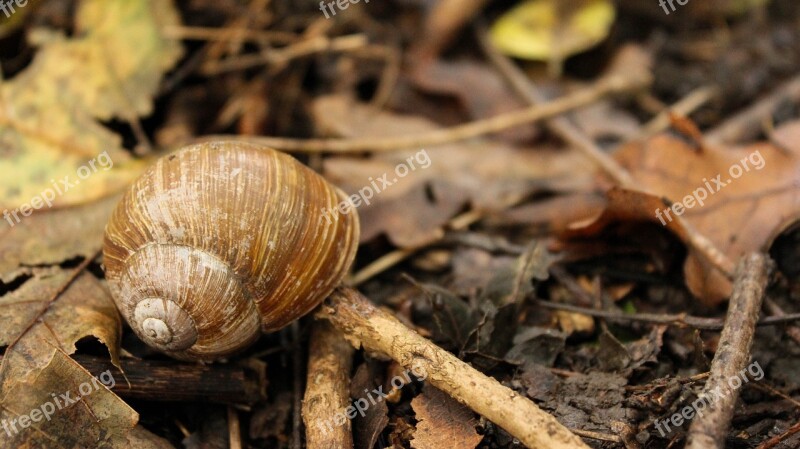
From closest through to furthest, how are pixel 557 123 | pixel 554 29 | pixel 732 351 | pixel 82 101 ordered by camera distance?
pixel 732 351 < pixel 82 101 < pixel 557 123 < pixel 554 29

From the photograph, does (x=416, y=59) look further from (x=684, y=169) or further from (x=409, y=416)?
(x=409, y=416)

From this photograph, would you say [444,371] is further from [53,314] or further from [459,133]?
[459,133]

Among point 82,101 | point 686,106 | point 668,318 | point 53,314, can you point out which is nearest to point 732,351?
point 668,318

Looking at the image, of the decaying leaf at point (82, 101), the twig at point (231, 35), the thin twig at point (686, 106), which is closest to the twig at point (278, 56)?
the twig at point (231, 35)

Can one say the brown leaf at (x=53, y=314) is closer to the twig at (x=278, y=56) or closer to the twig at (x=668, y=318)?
the twig at (x=278, y=56)

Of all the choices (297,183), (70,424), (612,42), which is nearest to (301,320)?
A: (297,183)

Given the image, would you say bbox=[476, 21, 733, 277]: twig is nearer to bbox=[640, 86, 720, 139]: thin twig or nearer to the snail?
bbox=[640, 86, 720, 139]: thin twig

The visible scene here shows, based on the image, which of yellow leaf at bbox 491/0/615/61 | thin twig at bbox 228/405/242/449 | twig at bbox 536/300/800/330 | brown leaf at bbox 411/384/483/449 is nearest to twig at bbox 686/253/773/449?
twig at bbox 536/300/800/330
